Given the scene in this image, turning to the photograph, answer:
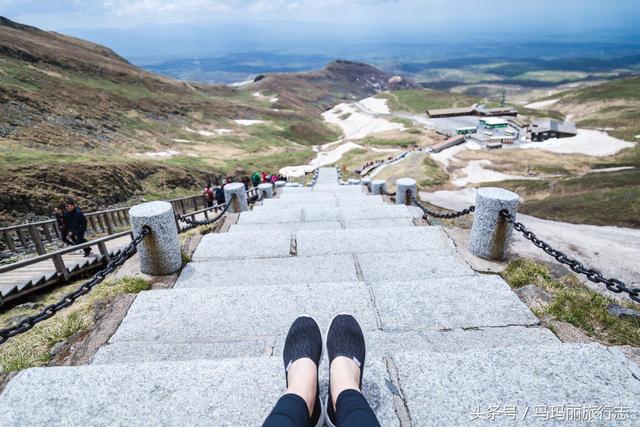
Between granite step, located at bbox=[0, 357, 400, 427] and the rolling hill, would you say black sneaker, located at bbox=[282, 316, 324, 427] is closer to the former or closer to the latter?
granite step, located at bbox=[0, 357, 400, 427]

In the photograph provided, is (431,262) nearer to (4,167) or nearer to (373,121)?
(4,167)

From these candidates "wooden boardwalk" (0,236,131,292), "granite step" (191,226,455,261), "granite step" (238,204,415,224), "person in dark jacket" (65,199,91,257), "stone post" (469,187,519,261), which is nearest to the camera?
"stone post" (469,187,519,261)

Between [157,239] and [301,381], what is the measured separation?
3.28 meters

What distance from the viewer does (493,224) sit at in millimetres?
4879

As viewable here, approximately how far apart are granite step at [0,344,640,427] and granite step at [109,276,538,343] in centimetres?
83

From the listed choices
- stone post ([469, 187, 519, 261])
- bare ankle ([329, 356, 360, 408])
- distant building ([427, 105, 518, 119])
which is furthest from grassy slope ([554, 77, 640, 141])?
bare ankle ([329, 356, 360, 408])

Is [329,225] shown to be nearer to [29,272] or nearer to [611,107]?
[29,272]

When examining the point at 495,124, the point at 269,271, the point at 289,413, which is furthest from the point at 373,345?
the point at 495,124

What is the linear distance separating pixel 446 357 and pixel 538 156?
163 feet

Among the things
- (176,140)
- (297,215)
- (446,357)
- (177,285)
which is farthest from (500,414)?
(176,140)

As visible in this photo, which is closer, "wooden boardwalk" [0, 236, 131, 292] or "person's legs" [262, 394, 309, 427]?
"person's legs" [262, 394, 309, 427]

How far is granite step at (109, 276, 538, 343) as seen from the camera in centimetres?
346

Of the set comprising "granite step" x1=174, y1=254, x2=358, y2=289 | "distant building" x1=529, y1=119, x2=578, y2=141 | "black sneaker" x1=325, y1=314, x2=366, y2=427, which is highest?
"black sneaker" x1=325, y1=314, x2=366, y2=427

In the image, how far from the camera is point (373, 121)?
78625 millimetres
